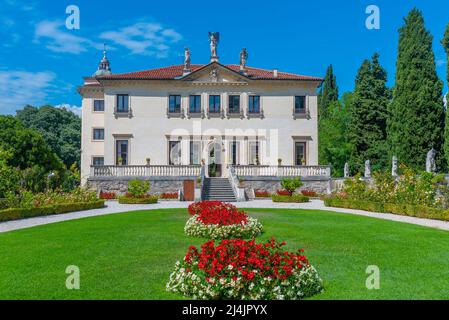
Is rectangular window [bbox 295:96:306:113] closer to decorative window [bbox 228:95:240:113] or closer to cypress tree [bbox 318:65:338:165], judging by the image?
decorative window [bbox 228:95:240:113]

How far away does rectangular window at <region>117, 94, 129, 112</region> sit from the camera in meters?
35.1

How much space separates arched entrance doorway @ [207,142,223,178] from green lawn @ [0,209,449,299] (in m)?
19.2

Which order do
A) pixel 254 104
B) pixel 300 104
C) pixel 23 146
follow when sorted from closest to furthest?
pixel 254 104 → pixel 300 104 → pixel 23 146

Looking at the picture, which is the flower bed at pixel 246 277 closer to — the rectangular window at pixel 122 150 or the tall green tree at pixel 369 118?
the rectangular window at pixel 122 150

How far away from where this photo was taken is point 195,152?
35469 mm

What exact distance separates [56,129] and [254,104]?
36803mm

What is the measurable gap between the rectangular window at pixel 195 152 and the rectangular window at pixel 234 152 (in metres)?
2.84

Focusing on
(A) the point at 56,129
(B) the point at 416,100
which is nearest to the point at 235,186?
(B) the point at 416,100

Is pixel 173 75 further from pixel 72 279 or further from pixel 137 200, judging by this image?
pixel 72 279

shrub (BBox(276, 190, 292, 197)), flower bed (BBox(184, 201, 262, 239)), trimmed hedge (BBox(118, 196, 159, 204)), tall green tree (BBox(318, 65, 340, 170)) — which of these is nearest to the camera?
flower bed (BBox(184, 201, 262, 239))

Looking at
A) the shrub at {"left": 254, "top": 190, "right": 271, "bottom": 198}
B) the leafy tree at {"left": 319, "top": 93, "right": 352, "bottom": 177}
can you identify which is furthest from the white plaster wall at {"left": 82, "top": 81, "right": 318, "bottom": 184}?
the leafy tree at {"left": 319, "top": 93, "right": 352, "bottom": 177}

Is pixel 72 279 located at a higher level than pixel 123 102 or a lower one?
lower

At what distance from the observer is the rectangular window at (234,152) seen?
35.5m

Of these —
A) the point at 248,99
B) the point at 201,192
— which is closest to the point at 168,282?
the point at 201,192
